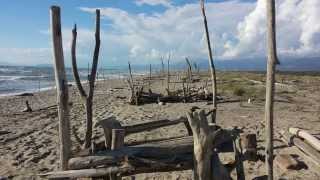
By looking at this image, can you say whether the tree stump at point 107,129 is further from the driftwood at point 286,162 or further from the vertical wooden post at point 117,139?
the driftwood at point 286,162

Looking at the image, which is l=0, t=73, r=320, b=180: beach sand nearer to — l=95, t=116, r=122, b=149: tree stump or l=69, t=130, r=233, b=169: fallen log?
l=95, t=116, r=122, b=149: tree stump

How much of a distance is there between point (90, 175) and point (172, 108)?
45.2 feet

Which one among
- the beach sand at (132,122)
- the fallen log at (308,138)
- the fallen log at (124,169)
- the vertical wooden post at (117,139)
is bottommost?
the beach sand at (132,122)

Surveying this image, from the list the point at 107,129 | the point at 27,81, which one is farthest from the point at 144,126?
the point at 27,81

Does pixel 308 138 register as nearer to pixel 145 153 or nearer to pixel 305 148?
pixel 305 148

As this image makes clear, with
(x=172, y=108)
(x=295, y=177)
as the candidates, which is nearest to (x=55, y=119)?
(x=172, y=108)

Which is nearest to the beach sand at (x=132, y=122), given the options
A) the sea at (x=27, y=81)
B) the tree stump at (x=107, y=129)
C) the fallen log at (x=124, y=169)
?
the tree stump at (x=107, y=129)

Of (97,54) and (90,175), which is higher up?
(97,54)

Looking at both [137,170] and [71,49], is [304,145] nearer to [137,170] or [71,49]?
[137,170]

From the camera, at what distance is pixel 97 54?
7941mm

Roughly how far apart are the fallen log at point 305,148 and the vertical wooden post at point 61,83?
216 inches

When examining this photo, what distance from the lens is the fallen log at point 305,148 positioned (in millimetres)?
9506

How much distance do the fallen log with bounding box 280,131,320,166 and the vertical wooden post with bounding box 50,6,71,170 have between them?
5.48 meters

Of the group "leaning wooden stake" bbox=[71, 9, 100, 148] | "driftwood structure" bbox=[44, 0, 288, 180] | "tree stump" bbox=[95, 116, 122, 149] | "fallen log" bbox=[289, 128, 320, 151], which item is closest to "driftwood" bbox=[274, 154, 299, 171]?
"fallen log" bbox=[289, 128, 320, 151]
